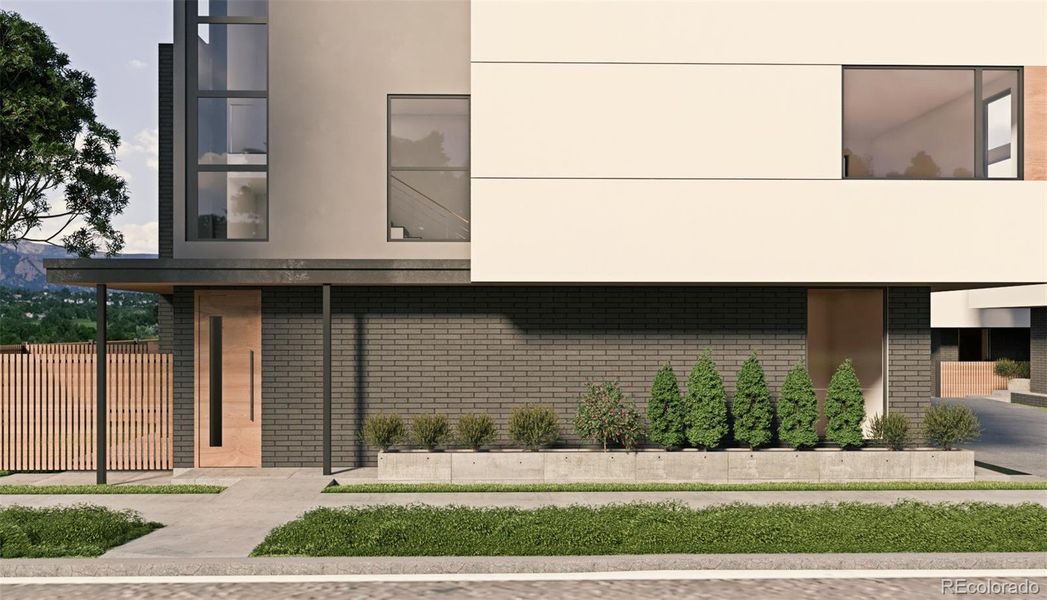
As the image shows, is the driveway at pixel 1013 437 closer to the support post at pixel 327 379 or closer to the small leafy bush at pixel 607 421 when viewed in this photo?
the small leafy bush at pixel 607 421

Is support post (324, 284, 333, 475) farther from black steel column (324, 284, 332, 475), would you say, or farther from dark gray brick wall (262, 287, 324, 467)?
dark gray brick wall (262, 287, 324, 467)

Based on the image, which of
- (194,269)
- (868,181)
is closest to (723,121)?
(868,181)

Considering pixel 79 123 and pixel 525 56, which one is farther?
pixel 79 123

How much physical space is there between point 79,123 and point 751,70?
16.7 metres

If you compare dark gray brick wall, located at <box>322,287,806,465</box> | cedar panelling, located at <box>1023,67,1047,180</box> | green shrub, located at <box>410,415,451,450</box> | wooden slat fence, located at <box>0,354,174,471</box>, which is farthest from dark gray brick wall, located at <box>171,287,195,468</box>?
cedar panelling, located at <box>1023,67,1047,180</box>

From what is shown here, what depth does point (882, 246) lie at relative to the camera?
12.7m

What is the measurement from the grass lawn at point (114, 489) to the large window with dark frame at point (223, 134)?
414 centimetres

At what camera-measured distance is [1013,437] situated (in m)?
18.5

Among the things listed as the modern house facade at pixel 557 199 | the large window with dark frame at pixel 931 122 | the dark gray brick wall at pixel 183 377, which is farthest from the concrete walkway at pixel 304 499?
the large window with dark frame at pixel 931 122

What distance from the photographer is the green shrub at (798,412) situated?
508 inches

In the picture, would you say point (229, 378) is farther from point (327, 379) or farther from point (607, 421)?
point (607, 421)

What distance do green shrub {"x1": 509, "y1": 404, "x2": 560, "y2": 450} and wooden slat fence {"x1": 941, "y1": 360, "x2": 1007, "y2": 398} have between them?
78.0ft

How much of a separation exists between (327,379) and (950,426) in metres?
9.62

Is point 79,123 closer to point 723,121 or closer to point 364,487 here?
point 364,487
